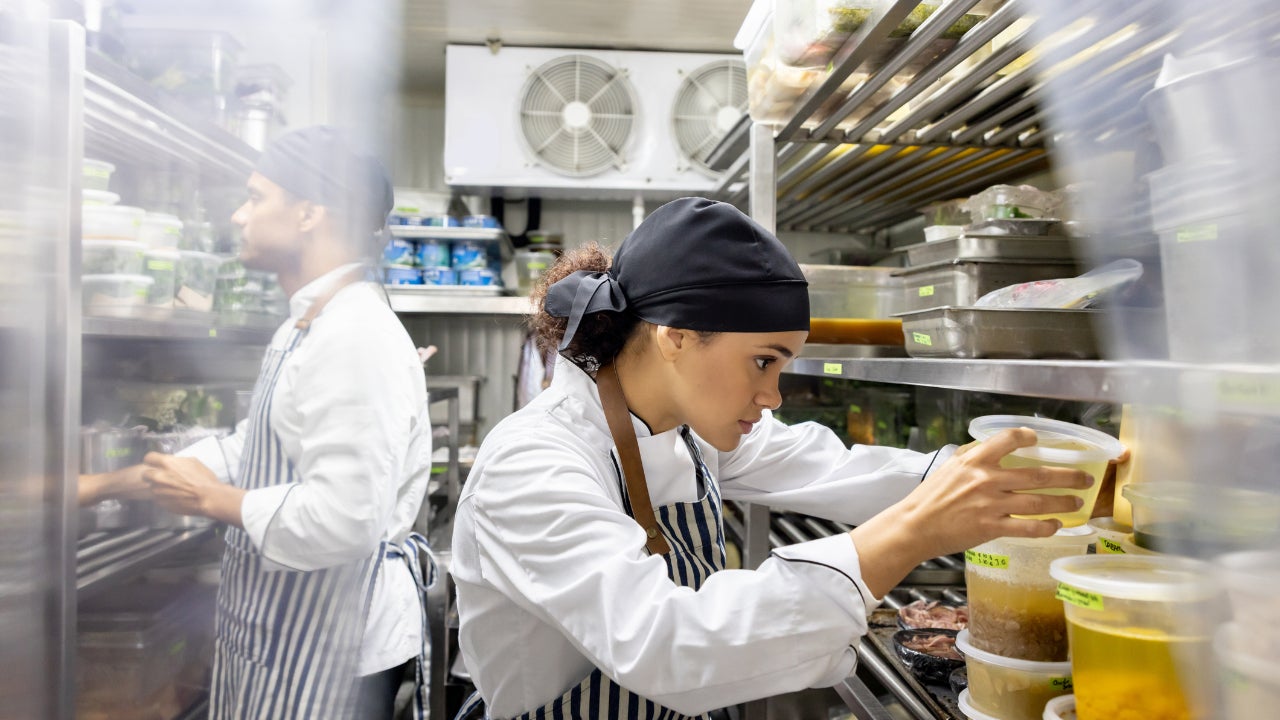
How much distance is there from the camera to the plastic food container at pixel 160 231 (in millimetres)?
1274

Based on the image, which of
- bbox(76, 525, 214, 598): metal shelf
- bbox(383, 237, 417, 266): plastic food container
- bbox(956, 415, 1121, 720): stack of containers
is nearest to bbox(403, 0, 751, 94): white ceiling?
bbox(383, 237, 417, 266): plastic food container

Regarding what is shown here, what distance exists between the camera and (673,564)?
1301mm

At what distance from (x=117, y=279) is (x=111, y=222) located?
0.30 feet

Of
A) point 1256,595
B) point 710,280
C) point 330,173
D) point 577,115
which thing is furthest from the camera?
point 577,115

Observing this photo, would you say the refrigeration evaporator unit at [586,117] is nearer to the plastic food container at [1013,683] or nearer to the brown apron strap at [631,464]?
the brown apron strap at [631,464]

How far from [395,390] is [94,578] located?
29.6 inches

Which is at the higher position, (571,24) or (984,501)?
(571,24)

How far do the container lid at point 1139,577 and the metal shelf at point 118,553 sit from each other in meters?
1.34

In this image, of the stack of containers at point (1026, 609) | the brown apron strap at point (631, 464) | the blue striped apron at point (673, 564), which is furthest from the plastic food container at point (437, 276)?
the stack of containers at point (1026, 609)

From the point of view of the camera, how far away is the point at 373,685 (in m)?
2.03

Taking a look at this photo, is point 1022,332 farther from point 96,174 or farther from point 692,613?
point 96,174

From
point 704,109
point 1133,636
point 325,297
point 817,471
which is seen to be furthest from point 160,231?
point 704,109

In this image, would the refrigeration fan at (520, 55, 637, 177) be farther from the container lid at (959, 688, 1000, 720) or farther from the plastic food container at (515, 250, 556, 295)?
the container lid at (959, 688, 1000, 720)

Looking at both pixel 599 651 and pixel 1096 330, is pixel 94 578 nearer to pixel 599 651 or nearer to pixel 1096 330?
pixel 599 651
